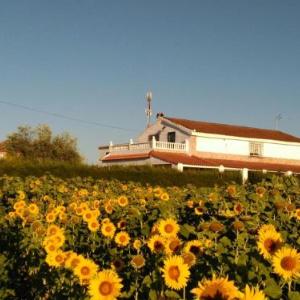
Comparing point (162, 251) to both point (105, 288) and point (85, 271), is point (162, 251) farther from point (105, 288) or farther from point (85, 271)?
point (105, 288)

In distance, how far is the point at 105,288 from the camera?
10.2 feet

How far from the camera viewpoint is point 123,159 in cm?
4747

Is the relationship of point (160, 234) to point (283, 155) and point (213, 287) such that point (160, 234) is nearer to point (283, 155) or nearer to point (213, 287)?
point (213, 287)

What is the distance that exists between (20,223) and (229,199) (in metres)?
2.61

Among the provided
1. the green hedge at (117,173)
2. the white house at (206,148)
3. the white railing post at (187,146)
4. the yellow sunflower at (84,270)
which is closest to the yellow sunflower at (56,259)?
the yellow sunflower at (84,270)

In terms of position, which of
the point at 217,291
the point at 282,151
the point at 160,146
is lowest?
the point at 217,291

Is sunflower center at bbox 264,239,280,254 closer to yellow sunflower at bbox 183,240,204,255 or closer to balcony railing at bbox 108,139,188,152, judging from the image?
yellow sunflower at bbox 183,240,204,255

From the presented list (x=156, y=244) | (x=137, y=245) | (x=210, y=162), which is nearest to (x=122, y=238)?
(x=137, y=245)

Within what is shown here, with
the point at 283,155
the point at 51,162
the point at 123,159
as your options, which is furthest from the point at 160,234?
the point at 283,155

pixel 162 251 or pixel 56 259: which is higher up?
pixel 162 251

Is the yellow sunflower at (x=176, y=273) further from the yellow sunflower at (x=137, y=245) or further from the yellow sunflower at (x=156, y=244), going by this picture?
the yellow sunflower at (x=137, y=245)

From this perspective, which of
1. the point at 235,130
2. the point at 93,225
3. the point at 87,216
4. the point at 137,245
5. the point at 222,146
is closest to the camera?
the point at 137,245

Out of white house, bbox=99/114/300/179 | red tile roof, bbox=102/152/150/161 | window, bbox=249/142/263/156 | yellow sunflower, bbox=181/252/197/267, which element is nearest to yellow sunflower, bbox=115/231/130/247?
yellow sunflower, bbox=181/252/197/267

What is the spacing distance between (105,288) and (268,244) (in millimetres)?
1052
